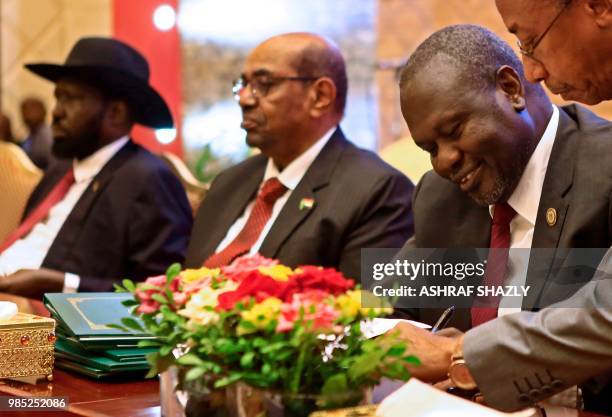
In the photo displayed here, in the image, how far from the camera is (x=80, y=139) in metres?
4.23

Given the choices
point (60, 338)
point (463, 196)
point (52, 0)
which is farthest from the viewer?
point (52, 0)

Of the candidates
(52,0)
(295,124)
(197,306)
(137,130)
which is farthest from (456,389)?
(52,0)

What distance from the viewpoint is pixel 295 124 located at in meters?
3.58

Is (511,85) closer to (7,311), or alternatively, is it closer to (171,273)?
(171,273)

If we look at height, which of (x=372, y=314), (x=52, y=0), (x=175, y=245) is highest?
(x=52, y=0)

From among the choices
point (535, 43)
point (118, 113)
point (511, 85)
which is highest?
point (535, 43)

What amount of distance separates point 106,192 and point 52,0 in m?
4.68

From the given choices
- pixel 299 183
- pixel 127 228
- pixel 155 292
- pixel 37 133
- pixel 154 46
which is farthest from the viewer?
pixel 37 133

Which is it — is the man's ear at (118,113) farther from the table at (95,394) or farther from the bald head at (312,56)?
the table at (95,394)

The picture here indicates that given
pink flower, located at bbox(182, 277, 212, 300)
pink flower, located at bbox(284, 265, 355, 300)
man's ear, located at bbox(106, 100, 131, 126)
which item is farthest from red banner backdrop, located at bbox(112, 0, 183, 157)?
pink flower, located at bbox(284, 265, 355, 300)

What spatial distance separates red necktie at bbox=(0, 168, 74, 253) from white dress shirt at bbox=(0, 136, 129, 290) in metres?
0.02

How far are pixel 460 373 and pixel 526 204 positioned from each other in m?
0.72

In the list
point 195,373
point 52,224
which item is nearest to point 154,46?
point 52,224

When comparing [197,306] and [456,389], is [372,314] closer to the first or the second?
[197,306]
